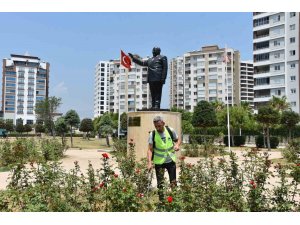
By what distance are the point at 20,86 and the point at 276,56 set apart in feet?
303

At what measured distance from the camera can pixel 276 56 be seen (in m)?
58.0

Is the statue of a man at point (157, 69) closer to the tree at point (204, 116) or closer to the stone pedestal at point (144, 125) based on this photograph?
the stone pedestal at point (144, 125)

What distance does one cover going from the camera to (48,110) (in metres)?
63.4

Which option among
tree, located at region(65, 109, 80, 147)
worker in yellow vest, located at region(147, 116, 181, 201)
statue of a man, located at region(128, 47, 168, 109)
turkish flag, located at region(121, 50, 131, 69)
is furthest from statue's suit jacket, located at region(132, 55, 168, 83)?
tree, located at region(65, 109, 80, 147)

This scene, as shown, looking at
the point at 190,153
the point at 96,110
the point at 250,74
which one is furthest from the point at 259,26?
the point at 96,110

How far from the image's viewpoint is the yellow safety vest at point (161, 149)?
Answer: 598 centimetres

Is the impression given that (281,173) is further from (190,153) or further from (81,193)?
(190,153)

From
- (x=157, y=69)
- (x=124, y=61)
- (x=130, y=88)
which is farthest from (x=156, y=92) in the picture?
(x=130, y=88)

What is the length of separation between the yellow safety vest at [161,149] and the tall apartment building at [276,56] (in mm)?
53037

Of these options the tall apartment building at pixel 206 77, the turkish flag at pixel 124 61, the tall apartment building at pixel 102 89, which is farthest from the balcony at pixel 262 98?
the tall apartment building at pixel 102 89

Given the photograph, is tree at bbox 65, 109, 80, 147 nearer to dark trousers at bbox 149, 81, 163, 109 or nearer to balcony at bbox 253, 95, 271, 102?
dark trousers at bbox 149, 81, 163, 109

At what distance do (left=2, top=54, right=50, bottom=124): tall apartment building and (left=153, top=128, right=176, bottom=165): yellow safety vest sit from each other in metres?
121

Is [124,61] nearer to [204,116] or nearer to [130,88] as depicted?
[204,116]
